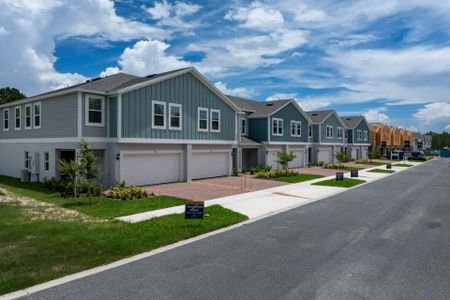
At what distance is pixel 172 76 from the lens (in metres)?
20.0

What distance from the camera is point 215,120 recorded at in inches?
930

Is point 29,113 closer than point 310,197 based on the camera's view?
No

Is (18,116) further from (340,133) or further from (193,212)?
(340,133)

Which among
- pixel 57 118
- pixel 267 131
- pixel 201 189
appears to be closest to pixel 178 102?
pixel 201 189

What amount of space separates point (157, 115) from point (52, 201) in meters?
7.71

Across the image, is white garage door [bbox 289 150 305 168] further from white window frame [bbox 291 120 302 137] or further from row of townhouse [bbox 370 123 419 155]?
row of townhouse [bbox 370 123 419 155]

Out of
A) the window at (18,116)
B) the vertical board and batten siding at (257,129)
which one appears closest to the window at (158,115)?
the window at (18,116)

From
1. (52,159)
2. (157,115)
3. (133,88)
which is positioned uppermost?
(133,88)

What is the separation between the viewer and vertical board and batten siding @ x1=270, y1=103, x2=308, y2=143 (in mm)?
32562

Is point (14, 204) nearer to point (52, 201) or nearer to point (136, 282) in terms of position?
point (52, 201)

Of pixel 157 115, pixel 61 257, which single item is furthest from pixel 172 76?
pixel 61 257

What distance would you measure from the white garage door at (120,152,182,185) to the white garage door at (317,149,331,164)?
83.2 ft

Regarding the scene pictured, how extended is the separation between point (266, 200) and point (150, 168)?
26.3 ft

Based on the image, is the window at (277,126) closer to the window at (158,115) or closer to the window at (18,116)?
the window at (158,115)
